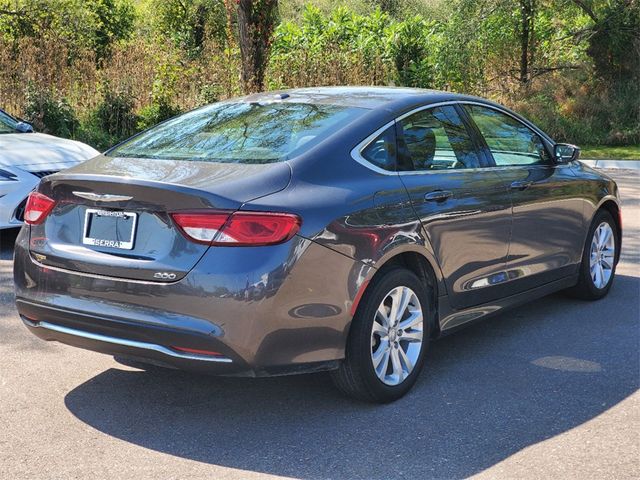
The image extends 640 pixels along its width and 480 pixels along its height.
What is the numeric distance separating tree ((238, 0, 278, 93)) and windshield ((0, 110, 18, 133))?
25.2 ft

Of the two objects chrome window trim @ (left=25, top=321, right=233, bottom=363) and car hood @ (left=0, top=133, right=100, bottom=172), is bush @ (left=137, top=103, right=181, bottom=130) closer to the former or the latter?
car hood @ (left=0, top=133, right=100, bottom=172)

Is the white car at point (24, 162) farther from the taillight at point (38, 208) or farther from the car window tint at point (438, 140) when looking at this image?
the car window tint at point (438, 140)

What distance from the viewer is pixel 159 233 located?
13.5 ft

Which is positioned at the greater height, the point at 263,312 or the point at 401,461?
the point at 263,312

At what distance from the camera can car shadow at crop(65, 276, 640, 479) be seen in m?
4.00

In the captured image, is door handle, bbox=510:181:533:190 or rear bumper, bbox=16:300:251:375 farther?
door handle, bbox=510:181:533:190

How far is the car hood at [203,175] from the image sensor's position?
4.13m

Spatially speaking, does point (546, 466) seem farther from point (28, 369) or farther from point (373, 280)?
point (28, 369)

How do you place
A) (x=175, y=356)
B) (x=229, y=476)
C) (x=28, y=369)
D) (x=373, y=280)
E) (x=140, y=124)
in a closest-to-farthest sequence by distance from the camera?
(x=229, y=476), (x=175, y=356), (x=373, y=280), (x=28, y=369), (x=140, y=124)

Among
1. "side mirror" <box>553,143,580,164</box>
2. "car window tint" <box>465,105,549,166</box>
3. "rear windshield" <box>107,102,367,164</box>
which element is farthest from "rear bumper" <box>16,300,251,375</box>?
"side mirror" <box>553,143,580,164</box>

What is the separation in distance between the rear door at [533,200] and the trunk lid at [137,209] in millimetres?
1918

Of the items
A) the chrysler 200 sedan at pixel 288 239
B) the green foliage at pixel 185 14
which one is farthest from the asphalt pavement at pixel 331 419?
the green foliage at pixel 185 14

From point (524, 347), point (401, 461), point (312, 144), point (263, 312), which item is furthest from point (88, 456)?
point (524, 347)

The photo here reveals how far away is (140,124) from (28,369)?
11.8 meters
